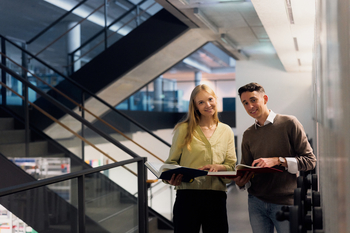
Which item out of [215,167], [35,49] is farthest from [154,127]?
[215,167]

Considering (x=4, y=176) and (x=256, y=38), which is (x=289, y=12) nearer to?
(x=256, y=38)

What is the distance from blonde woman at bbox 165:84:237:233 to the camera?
2064mm

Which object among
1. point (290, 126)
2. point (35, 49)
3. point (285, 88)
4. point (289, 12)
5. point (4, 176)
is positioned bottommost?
point (4, 176)

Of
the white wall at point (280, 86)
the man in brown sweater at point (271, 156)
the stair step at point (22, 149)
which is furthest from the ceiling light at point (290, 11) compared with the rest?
the white wall at point (280, 86)

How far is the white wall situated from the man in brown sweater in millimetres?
5315

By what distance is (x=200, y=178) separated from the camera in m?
2.08

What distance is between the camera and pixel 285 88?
7180 millimetres

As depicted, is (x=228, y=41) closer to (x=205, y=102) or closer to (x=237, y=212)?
(x=237, y=212)

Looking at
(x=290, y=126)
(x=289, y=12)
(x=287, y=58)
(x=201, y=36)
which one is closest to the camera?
(x=290, y=126)

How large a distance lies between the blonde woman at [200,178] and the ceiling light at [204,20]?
214 centimetres

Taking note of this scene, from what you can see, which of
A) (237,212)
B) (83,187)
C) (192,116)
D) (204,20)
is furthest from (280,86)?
(83,187)

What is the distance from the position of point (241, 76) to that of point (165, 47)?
253 centimetres

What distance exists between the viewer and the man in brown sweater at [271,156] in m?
1.94

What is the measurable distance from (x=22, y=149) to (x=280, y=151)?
3.16m
